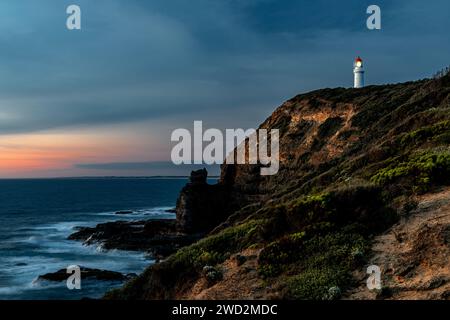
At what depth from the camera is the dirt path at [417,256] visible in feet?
35.4

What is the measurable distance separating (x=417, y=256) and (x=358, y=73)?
72375mm

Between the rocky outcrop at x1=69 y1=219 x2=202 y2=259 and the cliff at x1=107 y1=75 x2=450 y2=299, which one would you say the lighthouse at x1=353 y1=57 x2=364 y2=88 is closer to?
the rocky outcrop at x1=69 y1=219 x2=202 y2=259

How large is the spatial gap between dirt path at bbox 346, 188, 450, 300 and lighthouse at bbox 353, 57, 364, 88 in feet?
222

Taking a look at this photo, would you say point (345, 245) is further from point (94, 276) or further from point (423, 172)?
point (94, 276)

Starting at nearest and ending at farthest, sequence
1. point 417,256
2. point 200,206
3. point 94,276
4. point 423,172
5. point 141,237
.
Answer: point 417,256
point 423,172
point 94,276
point 141,237
point 200,206

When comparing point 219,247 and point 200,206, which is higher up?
point 219,247

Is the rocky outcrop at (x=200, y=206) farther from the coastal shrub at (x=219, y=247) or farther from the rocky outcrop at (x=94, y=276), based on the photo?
the coastal shrub at (x=219, y=247)

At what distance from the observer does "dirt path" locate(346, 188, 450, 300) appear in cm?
1078

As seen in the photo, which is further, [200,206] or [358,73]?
[358,73]

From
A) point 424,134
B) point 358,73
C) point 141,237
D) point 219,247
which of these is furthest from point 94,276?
point 358,73

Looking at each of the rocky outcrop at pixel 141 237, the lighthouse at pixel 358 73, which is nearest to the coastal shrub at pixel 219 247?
the rocky outcrop at pixel 141 237

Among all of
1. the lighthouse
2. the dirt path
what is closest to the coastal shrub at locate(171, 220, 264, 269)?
the dirt path

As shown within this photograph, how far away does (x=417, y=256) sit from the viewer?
12.1 meters
